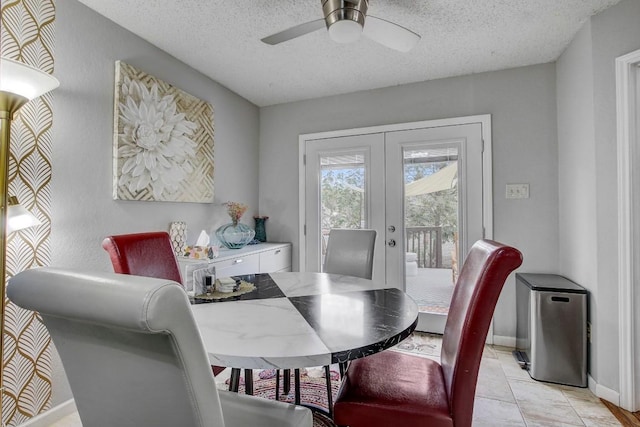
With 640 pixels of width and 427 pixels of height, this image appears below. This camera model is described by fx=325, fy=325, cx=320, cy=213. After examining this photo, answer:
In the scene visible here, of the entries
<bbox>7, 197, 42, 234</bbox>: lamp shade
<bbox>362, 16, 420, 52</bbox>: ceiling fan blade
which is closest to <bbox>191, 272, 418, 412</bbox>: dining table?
<bbox>7, 197, 42, 234</bbox>: lamp shade

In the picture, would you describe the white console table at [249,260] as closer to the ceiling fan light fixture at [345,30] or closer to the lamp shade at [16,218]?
the lamp shade at [16,218]

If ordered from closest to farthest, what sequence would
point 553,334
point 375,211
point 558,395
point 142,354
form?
point 142,354, point 558,395, point 553,334, point 375,211

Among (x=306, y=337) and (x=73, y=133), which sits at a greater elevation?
(x=73, y=133)

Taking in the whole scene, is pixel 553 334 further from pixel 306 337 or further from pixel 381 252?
pixel 306 337

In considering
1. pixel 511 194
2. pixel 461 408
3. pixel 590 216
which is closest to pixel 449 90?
pixel 511 194

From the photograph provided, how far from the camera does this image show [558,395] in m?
A: 2.13

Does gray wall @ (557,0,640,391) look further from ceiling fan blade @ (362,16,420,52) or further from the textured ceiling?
ceiling fan blade @ (362,16,420,52)

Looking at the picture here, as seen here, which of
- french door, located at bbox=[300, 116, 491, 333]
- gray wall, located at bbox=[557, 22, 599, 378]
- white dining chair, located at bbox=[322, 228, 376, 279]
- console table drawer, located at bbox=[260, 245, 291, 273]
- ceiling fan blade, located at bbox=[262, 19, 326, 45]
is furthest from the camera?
console table drawer, located at bbox=[260, 245, 291, 273]

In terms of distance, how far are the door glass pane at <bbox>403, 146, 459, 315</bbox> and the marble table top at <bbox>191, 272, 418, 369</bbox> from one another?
59.6 inches

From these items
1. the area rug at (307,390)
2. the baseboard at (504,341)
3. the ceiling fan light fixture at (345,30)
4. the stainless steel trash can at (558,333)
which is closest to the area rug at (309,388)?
the area rug at (307,390)

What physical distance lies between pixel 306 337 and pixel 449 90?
293 cm

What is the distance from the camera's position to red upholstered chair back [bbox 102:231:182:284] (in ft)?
5.22

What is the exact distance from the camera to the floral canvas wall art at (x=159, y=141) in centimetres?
223

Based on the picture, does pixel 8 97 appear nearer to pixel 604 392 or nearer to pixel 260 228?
pixel 260 228
